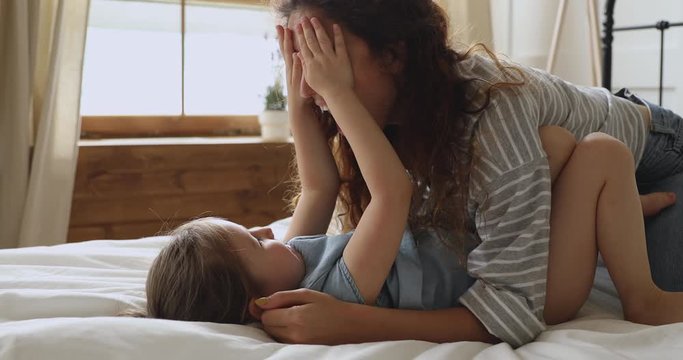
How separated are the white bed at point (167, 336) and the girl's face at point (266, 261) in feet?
0.30

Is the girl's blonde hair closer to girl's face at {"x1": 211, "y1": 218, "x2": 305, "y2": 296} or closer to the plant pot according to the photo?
girl's face at {"x1": 211, "y1": 218, "x2": 305, "y2": 296}

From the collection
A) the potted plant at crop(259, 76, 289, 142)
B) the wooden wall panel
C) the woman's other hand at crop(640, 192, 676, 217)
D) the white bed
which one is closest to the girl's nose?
the white bed

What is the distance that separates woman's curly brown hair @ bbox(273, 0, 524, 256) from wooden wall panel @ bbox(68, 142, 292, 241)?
120cm

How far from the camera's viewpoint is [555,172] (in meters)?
1.27

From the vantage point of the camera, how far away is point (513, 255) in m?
1.17

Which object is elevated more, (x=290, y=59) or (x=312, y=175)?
(x=290, y=59)

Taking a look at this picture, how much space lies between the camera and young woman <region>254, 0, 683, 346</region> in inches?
44.9

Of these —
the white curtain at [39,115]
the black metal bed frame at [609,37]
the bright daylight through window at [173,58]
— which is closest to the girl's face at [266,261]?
the white curtain at [39,115]

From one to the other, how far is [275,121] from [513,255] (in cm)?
169

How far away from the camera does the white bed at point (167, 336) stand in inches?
37.7

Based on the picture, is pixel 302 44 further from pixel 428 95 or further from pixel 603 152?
pixel 603 152

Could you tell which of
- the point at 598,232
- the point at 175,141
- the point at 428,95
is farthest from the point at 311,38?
the point at 175,141

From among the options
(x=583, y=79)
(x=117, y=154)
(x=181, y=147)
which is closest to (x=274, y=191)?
(x=181, y=147)

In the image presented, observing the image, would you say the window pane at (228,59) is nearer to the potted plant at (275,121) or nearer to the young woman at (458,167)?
the potted plant at (275,121)
